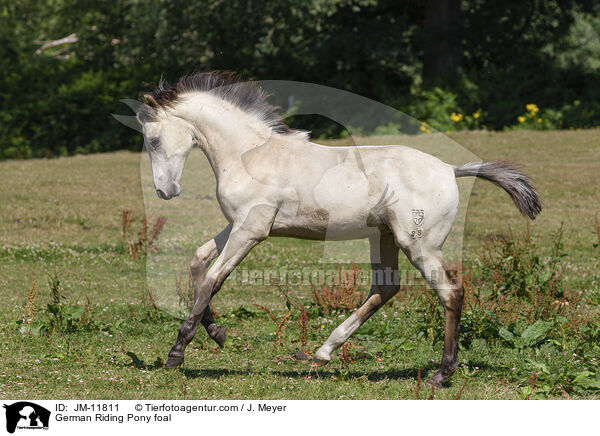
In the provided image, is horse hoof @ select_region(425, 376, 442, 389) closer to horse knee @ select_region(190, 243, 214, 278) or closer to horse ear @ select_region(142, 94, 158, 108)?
horse knee @ select_region(190, 243, 214, 278)

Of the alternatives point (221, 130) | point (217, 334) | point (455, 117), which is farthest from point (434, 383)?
point (455, 117)

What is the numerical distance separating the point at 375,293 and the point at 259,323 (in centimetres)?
228

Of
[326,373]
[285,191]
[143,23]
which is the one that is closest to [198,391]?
[326,373]

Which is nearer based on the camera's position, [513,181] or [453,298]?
[453,298]

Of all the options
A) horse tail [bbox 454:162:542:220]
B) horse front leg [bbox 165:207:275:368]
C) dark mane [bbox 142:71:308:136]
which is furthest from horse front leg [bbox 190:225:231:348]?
horse tail [bbox 454:162:542:220]

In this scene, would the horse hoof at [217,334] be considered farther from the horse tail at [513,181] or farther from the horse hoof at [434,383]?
the horse tail at [513,181]

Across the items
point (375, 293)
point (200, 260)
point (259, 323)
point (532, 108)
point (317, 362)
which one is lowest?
point (532, 108)

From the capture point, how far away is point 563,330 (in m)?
7.34

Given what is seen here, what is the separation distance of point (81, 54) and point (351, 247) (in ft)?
53.3

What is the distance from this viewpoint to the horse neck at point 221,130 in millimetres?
6469

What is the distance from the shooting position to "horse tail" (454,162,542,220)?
6.51 meters
